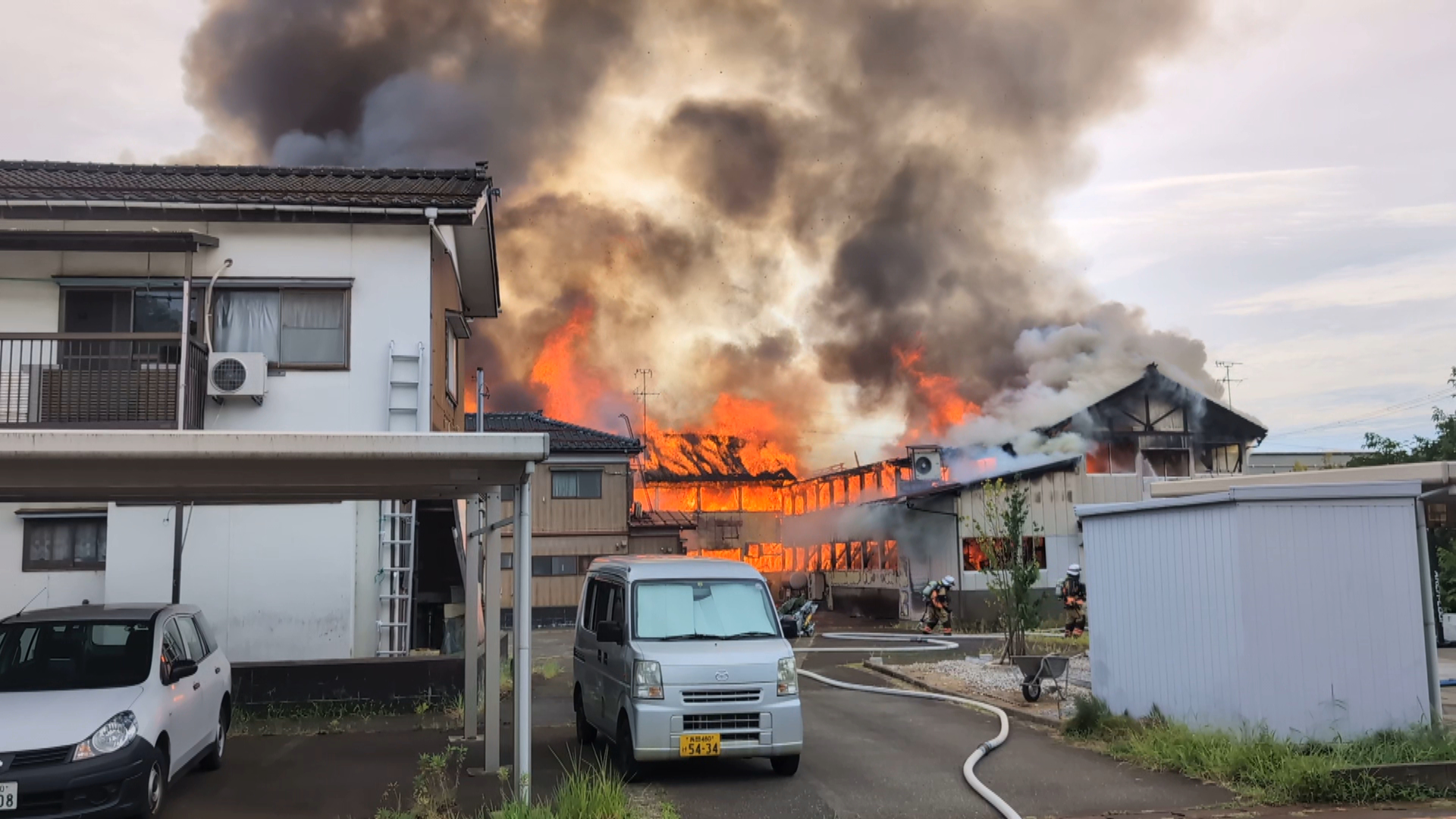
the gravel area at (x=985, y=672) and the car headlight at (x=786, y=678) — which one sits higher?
the car headlight at (x=786, y=678)

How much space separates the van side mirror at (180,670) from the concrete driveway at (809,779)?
40.7 inches

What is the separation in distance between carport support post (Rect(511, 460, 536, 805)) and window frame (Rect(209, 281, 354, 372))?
25.9 feet

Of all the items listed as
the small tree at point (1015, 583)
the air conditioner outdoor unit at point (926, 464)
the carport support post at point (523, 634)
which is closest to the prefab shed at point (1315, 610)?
the carport support post at point (523, 634)

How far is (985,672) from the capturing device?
57.1 feet

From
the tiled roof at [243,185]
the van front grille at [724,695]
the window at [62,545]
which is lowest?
the van front grille at [724,695]

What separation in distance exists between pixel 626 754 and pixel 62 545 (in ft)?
30.4

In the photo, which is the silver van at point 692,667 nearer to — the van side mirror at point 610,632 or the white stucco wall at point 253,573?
the van side mirror at point 610,632

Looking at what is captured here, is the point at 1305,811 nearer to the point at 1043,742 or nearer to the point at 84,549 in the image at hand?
the point at 1043,742

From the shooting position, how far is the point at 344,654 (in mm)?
14234

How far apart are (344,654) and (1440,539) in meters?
22.0

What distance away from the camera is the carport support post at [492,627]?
967 centimetres

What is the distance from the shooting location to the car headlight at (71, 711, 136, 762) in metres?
7.35

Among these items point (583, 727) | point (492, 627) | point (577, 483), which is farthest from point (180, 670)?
point (577, 483)

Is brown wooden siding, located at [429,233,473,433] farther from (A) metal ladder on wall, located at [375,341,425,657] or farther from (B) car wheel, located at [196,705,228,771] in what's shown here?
(B) car wheel, located at [196,705,228,771]
